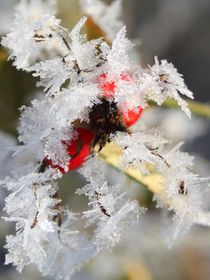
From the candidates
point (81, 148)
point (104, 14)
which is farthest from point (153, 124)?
point (81, 148)

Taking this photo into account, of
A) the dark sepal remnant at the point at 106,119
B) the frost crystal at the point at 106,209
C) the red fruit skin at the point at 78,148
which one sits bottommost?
the frost crystal at the point at 106,209

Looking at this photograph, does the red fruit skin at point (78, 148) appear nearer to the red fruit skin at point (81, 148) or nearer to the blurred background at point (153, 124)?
the red fruit skin at point (81, 148)

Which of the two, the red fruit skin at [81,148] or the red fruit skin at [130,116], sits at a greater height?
the red fruit skin at [130,116]

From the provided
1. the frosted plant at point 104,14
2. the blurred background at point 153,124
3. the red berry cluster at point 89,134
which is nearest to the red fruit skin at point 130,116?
the red berry cluster at point 89,134

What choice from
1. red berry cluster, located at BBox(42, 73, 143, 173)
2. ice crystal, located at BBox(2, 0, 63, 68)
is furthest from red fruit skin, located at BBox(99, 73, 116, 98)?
ice crystal, located at BBox(2, 0, 63, 68)

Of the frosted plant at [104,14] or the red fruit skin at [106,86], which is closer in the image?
the red fruit skin at [106,86]

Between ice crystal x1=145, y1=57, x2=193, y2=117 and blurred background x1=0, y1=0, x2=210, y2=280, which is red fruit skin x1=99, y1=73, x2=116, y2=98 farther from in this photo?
blurred background x1=0, y1=0, x2=210, y2=280
